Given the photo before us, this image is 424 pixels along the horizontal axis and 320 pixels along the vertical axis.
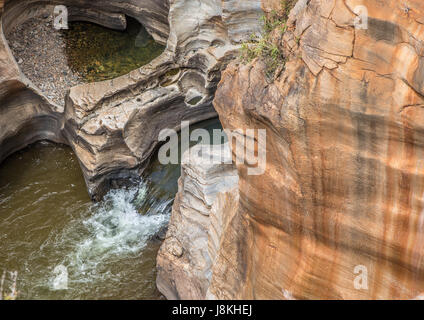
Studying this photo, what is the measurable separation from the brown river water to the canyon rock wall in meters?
0.38

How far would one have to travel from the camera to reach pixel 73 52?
11.9 m

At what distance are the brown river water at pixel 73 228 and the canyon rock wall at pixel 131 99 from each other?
0.38m

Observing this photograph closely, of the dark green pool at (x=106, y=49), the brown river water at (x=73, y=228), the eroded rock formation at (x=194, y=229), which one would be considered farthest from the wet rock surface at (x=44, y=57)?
the eroded rock formation at (x=194, y=229)

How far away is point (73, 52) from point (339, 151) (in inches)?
331

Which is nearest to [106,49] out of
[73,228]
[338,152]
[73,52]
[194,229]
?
[73,52]

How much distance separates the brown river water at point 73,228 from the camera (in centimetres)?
870

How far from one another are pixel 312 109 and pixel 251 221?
5.46 feet

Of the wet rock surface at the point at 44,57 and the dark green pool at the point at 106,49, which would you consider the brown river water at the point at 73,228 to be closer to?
the wet rock surface at the point at 44,57

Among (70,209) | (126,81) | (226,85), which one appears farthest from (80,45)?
(226,85)

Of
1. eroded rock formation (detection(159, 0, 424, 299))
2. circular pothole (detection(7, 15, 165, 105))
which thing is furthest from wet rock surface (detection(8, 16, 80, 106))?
eroded rock formation (detection(159, 0, 424, 299))

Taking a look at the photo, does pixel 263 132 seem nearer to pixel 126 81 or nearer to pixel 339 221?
pixel 339 221

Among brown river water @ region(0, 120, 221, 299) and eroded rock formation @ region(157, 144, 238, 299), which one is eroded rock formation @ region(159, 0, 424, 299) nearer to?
eroded rock formation @ region(157, 144, 238, 299)

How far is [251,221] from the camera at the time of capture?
5.97m

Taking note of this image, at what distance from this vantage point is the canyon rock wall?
10117mm
